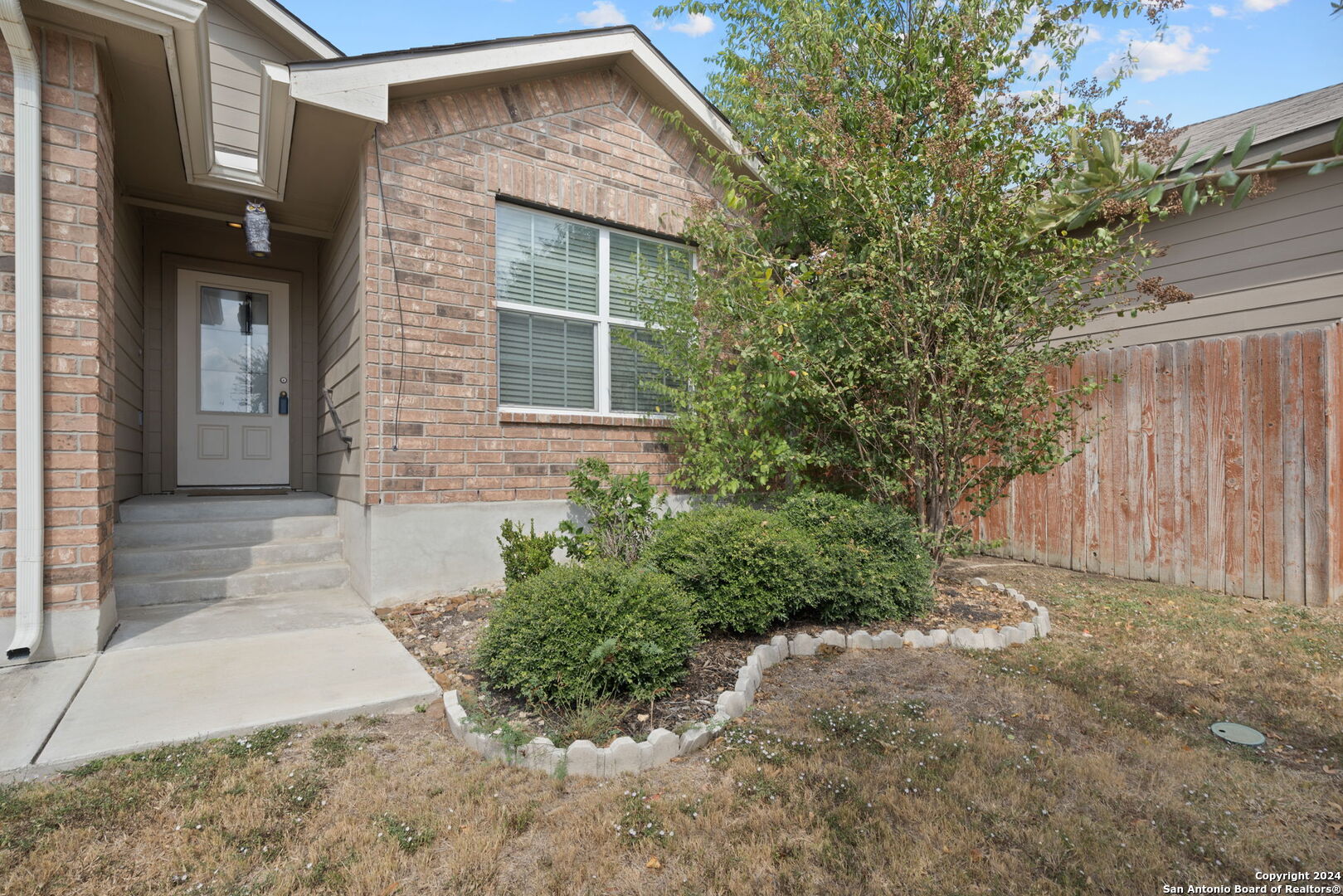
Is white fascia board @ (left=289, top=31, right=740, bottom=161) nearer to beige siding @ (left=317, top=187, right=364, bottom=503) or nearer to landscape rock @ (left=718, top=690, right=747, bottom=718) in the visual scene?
beige siding @ (left=317, top=187, right=364, bottom=503)

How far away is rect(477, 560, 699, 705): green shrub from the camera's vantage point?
2934 millimetres

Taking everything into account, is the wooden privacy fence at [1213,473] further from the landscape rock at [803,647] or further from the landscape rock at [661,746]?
the landscape rock at [661,746]

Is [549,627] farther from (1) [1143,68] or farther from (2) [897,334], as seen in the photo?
(1) [1143,68]

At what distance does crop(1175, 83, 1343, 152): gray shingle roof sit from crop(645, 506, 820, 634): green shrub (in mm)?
5044

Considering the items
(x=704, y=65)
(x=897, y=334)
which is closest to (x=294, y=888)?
(x=897, y=334)

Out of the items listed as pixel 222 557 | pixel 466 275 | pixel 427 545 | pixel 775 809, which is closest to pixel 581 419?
pixel 466 275

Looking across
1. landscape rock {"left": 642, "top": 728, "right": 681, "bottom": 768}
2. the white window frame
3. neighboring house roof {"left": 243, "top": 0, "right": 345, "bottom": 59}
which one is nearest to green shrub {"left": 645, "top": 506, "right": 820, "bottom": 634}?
landscape rock {"left": 642, "top": 728, "right": 681, "bottom": 768}

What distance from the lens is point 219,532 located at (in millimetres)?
5363

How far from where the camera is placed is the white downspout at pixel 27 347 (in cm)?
347

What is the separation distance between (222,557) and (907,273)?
5.61m

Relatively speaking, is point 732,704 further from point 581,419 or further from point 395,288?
point 395,288

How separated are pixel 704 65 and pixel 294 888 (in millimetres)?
14278

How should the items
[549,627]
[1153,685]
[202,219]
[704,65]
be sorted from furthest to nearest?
[704,65]
[202,219]
[1153,685]
[549,627]

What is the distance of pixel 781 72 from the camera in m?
6.44
